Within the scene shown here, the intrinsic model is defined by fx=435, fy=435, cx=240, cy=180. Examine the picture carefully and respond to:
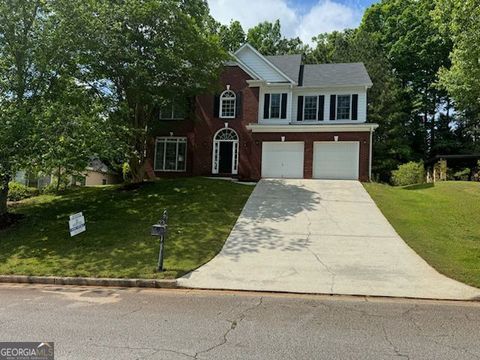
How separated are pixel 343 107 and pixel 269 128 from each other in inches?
198

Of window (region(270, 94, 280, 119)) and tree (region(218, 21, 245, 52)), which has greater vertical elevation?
tree (region(218, 21, 245, 52))

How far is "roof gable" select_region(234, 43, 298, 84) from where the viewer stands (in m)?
27.5

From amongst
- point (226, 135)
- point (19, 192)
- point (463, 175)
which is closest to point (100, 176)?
point (19, 192)

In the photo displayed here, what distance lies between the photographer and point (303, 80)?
1122 inches

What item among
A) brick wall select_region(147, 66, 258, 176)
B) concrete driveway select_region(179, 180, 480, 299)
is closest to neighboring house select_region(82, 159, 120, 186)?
brick wall select_region(147, 66, 258, 176)

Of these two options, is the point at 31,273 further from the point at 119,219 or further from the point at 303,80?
the point at 303,80

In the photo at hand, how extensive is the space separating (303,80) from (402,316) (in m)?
23.1

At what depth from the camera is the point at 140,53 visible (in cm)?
2038

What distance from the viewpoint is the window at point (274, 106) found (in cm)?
2703

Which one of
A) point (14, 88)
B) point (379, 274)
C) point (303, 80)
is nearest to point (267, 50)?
point (303, 80)

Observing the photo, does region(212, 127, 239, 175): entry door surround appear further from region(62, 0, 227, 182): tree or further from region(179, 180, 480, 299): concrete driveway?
region(179, 180, 480, 299): concrete driveway

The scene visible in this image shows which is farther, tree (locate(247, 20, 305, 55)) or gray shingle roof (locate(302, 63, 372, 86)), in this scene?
tree (locate(247, 20, 305, 55))

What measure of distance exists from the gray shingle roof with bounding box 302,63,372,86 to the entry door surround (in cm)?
578

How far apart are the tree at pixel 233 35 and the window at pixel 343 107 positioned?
1401 centimetres
